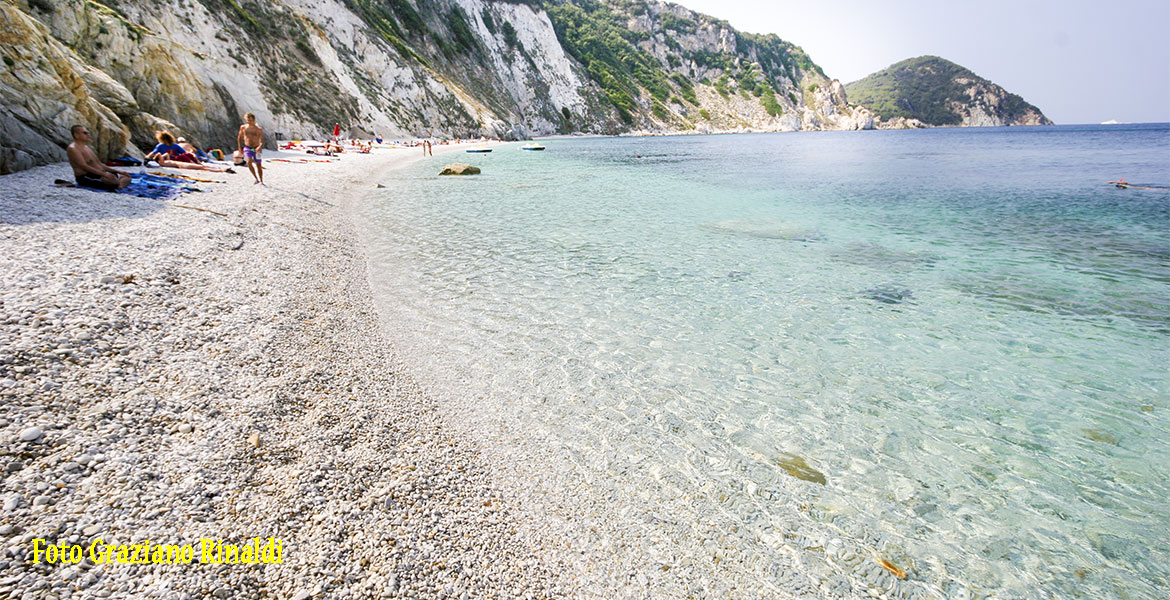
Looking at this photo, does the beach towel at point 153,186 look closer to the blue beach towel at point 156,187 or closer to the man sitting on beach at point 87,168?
the blue beach towel at point 156,187

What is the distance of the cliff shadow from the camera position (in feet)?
26.6

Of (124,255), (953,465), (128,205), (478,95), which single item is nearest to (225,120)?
(128,205)

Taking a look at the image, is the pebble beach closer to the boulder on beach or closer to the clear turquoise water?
the clear turquoise water

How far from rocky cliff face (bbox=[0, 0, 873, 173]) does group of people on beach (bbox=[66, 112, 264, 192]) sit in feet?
3.43

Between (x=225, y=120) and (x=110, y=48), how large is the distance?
4.59m

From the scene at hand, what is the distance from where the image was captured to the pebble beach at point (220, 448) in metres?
2.79

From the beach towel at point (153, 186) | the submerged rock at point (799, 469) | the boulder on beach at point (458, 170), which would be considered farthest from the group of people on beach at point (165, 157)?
the submerged rock at point (799, 469)

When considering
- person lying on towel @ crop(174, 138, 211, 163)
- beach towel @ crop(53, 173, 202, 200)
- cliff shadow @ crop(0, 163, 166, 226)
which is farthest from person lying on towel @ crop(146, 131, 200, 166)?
cliff shadow @ crop(0, 163, 166, 226)

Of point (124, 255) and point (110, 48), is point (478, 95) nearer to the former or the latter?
point (110, 48)

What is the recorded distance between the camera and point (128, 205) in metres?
10.2

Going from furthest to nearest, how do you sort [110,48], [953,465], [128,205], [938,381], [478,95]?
[478,95] → [110,48] → [128,205] → [938,381] → [953,465]

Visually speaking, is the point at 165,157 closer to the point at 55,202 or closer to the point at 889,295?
the point at 55,202

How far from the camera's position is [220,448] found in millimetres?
3666

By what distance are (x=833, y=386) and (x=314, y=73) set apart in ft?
172
